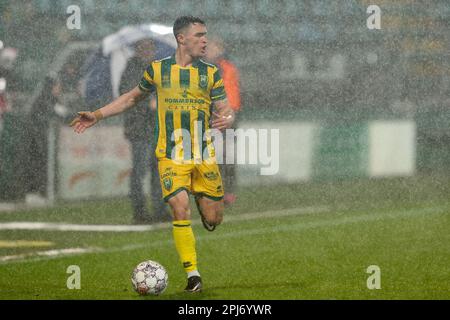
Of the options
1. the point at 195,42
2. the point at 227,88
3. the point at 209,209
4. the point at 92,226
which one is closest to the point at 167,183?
the point at 209,209

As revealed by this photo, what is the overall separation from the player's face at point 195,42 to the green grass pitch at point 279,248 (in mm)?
1495

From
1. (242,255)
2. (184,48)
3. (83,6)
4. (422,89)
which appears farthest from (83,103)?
(422,89)

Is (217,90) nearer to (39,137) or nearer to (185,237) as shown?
(185,237)

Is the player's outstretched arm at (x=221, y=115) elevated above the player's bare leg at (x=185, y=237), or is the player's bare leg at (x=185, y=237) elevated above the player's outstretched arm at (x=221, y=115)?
the player's outstretched arm at (x=221, y=115)

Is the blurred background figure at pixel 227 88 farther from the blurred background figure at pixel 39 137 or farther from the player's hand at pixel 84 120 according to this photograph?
the player's hand at pixel 84 120

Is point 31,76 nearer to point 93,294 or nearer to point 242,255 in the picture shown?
point 242,255

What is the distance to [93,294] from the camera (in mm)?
7070

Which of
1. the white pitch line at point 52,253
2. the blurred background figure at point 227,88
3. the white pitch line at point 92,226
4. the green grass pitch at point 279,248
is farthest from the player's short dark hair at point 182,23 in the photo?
the white pitch line at point 92,226

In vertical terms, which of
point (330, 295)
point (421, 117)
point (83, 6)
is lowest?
point (330, 295)

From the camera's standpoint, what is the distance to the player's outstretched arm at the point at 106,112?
708 cm

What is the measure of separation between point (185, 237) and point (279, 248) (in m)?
2.32

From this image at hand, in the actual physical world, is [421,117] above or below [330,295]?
above

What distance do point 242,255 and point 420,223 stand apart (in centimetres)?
248

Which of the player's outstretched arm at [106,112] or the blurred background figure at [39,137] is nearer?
the player's outstretched arm at [106,112]
